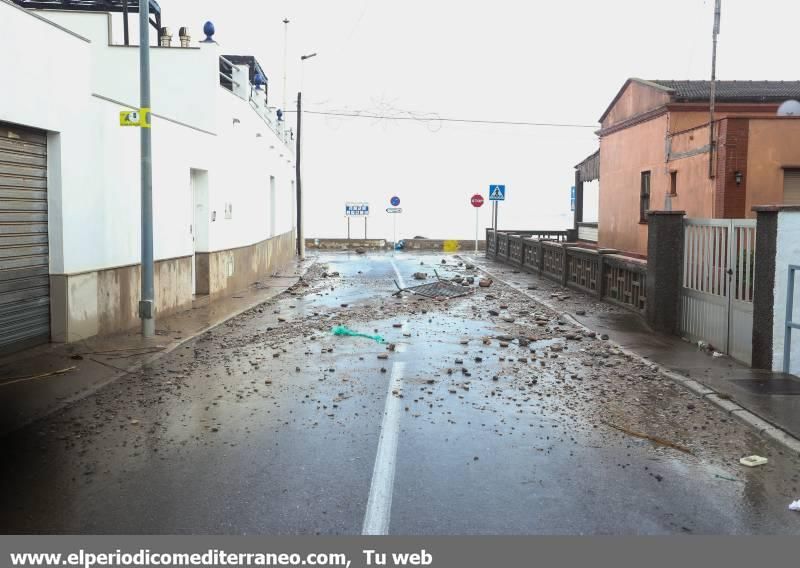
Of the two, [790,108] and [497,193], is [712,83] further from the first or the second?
[497,193]

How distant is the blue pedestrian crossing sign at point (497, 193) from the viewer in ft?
121

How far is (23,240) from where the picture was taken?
10125mm

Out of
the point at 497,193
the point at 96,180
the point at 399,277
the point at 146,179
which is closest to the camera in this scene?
the point at 96,180

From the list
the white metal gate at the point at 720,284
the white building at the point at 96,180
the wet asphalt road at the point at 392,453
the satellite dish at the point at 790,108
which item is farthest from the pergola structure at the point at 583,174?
the wet asphalt road at the point at 392,453

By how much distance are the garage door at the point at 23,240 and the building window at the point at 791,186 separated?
1574 cm

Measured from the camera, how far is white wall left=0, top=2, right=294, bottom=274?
33.4 feet

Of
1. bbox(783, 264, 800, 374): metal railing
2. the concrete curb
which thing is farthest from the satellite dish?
bbox(783, 264, 800, 374): metal railing

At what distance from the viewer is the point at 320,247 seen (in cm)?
4666

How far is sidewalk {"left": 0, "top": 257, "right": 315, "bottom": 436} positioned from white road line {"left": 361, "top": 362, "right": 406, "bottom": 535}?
10.9 feet

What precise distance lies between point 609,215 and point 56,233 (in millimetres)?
20935

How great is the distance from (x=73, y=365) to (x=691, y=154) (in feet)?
53.1

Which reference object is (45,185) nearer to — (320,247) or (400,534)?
(400,534)

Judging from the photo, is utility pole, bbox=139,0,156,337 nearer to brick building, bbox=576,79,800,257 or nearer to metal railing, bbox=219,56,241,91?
metal railing, bbox=219,56,241,91

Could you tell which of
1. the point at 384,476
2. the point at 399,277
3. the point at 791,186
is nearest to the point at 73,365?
the point at 384,476
